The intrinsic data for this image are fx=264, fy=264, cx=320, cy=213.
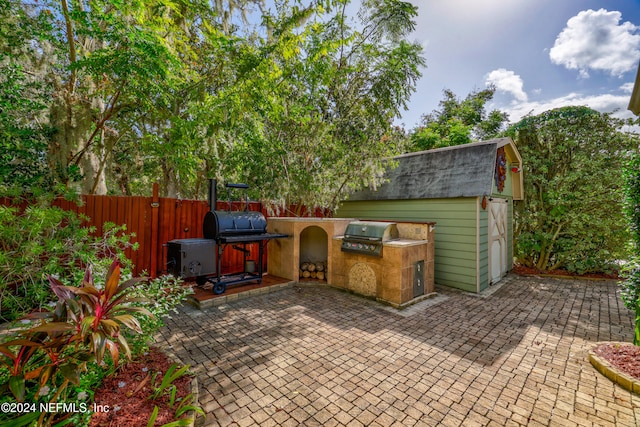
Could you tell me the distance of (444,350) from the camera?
346cm

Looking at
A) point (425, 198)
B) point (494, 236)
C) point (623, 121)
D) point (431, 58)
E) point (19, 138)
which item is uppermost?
point (431, 58)

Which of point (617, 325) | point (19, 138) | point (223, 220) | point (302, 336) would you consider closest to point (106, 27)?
point (19, 138)

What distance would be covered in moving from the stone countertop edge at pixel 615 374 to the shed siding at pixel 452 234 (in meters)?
2.94

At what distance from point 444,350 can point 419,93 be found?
5820 mm

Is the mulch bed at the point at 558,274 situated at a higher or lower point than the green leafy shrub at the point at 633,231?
lower

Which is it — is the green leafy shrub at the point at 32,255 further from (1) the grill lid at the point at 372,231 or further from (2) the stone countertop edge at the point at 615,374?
(2) the stone countertop edge at the point at 615,374

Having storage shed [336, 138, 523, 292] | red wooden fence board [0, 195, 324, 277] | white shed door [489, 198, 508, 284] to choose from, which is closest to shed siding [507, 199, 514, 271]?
storage shed [336, 138, 523, 292]

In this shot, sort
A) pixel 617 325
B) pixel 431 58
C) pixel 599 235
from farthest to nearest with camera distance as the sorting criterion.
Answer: pixel 599 235, pixel 431 58, pixel 617 325

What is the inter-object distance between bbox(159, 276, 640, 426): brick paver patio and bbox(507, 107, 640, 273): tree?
3.01m

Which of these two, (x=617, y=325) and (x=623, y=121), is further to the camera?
(x=623, y=121)

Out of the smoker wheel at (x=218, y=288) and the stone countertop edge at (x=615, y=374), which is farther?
the smoker wheel at (x=218, y=288)

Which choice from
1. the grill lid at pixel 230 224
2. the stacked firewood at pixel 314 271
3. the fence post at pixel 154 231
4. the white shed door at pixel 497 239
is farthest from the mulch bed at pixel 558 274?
the fence post at pixel 154 231

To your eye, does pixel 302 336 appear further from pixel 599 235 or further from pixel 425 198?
pixel 599 235

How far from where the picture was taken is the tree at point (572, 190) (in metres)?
7.39
